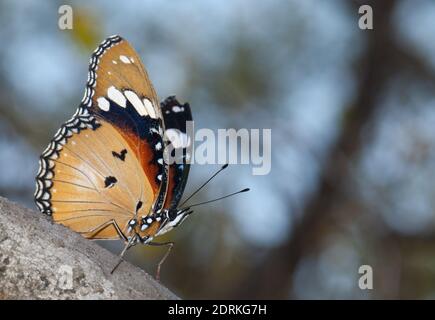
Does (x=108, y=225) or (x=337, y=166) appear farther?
(x=337, y=166)

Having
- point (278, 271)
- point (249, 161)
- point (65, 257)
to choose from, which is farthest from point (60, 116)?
point (65, 257)

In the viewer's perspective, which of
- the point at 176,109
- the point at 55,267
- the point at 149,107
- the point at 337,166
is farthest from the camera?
the point at 337,166

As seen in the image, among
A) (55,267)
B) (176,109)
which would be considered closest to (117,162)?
(176,109)

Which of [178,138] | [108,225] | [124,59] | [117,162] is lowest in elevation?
[108,225]

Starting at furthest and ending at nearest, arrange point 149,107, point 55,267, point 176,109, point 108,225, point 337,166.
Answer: point 337,166
point 176,109
point 149,107
point 108,225
point 55,267

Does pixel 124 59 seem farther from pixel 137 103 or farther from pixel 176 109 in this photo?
pixel 176 109

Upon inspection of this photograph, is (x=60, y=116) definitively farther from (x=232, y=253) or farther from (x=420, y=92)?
(x=420, y=92)

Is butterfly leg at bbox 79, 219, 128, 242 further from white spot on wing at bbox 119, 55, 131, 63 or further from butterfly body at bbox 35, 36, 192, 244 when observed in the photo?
white spot on wing at bbox 119, 55, 131, 63
